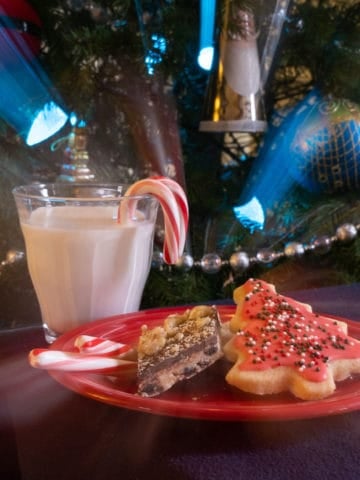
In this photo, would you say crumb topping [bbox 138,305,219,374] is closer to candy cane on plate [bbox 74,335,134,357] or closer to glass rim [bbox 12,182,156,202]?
candy cane on plate [bbox 74,335,134,357]

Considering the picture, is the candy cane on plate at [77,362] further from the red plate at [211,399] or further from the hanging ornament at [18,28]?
the hanging ornament at [18,28]

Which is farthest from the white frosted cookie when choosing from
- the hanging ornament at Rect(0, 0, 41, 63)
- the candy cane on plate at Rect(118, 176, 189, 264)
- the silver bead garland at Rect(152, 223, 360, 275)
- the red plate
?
the hanging ornament at Rect(0, 0, 41, 63)

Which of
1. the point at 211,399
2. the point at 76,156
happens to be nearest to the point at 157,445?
the point at 211,399

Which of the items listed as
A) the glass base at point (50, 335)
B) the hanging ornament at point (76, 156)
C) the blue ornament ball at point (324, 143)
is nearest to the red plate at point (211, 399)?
the glass base at point (50, 335)

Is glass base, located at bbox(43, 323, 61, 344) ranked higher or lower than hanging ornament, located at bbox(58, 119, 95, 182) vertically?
lower


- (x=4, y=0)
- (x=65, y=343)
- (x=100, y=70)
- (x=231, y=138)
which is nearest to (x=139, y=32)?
(x=100, y=70)

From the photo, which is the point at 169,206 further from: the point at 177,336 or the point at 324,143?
the point at 324,143
